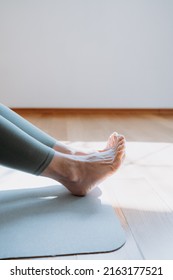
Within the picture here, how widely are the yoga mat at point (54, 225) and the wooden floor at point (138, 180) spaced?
0.14ft

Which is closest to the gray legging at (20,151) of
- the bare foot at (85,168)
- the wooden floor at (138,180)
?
the bare foot at (85,168)

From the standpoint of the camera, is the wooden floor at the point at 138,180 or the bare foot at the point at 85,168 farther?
the bare foot at the point at 85,168

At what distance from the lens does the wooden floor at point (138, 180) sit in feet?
3.20

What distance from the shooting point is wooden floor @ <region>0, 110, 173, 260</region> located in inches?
38.4
